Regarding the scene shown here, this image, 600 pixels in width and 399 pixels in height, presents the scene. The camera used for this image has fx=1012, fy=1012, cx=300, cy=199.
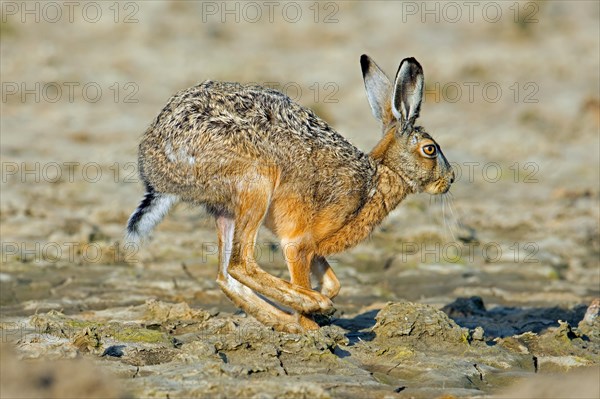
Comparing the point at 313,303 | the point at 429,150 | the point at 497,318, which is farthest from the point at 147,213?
the point at 497,318

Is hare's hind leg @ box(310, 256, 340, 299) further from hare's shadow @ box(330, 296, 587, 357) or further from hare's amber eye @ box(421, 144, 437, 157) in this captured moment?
hare's amber eye @ box(421, 144, 437, 157)

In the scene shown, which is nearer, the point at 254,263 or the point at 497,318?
the point at 254,263

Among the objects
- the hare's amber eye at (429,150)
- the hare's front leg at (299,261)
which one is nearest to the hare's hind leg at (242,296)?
the hare's front leg at (299,261)

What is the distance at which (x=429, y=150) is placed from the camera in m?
8.49

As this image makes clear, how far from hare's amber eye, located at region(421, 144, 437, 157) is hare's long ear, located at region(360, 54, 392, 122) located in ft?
1.59

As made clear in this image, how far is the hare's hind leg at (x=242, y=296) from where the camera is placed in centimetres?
775

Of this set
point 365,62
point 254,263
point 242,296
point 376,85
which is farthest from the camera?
point 376,85

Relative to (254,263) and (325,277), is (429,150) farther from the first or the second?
(254,263)

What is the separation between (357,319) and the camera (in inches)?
336

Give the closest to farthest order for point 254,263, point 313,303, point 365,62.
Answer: point 313,303 → point 254,263 → point 365,62

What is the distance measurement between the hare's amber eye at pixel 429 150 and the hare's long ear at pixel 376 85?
0.48 metres

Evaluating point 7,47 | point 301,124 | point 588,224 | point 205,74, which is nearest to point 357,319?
point 301,124

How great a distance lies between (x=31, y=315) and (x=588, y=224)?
23.7ft

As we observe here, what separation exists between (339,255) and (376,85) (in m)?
3.09
